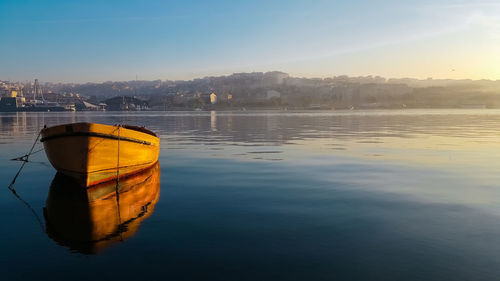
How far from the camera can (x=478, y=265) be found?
684 cm

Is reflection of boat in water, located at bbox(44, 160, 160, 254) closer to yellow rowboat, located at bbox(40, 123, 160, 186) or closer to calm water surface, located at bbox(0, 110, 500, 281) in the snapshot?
calm water surface, located at bbox(0, 110, 500, 281)

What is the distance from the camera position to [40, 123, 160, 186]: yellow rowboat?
13.7 metres

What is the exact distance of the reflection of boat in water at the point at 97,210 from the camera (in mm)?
8383

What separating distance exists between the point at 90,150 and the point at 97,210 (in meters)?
3.70

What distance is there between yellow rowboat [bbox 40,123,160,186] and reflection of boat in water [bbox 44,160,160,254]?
0.55 metres

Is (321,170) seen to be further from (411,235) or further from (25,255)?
(25,255)

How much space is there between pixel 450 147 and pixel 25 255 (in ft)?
88.6

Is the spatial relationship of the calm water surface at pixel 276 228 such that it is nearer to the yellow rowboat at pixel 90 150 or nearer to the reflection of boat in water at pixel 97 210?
the reflection of boat in water at pixel 97 210

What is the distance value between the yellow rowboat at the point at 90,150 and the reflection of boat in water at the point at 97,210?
548mm

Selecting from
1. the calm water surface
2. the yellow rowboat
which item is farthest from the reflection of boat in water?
the yellow rowboat

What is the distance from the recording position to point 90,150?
13.8 m

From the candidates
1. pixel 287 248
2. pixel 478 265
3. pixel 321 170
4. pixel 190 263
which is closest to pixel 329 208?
pixel 287 248

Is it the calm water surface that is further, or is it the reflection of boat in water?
the reflection of boat in water

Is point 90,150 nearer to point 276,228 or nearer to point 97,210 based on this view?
point 97,210
